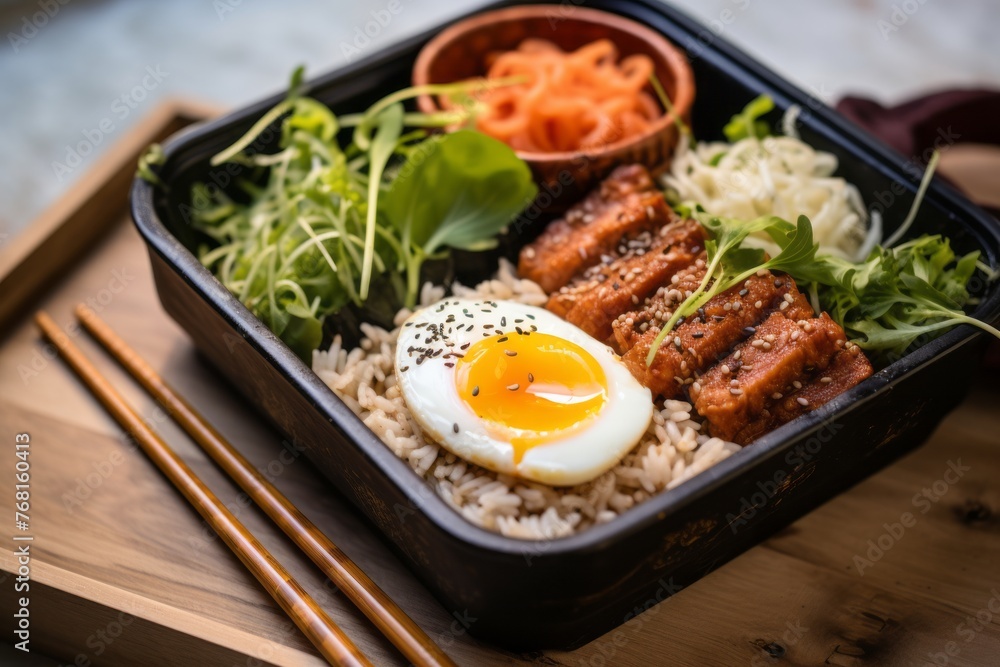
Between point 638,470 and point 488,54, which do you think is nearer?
point 638,470

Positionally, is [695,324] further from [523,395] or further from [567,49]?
[567,49]

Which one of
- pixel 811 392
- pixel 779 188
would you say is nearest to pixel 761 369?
pixel 811 392

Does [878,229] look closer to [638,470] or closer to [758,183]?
[758,183]

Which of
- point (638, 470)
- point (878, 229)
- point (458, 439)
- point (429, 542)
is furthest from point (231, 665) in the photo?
point (878, 229)

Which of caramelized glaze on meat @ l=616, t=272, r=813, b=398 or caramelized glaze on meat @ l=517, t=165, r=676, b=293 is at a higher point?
caramelized glaze on meat @ l=517, t=165, r=676, b=293

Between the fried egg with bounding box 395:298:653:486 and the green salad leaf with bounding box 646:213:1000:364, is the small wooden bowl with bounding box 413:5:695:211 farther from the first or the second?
the fried egg with bounding box 395:298:653:486

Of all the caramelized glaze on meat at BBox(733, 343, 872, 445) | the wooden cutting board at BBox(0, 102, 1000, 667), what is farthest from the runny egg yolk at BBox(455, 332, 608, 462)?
the wooden cutting board at BBox(0, 102, 1000, 667)

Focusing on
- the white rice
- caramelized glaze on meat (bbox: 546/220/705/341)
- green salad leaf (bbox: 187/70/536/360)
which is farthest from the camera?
green salad leaf (bbox: 187/70/536/360)

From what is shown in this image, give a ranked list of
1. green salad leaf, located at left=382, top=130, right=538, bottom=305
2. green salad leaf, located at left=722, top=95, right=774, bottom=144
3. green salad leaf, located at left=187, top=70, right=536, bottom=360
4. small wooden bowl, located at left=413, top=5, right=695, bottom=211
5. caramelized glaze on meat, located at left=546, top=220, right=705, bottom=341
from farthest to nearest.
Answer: green salad leaf, located at left=722, top=95, right=774, bottom=144
small wooden bowl, located at left=413, top=5, right=695, bottom=211
green salad leaf, located at left=382, top=130, right=538, bottom=305
green salad leaf, located at left=187, top=70, right=536, bottom=360
caramelized glaze on meat, located at left=546, top=220, right=705, bottom=341
